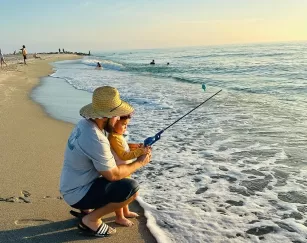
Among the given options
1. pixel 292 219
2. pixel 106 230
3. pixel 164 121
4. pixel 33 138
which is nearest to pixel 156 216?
pixel 106 230

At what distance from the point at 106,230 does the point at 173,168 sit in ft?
6.61

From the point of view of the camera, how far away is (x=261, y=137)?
6.48m

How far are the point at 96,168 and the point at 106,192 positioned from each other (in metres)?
0.29

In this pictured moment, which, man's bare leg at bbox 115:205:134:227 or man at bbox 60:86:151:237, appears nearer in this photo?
man at bbox 60:86:151:237

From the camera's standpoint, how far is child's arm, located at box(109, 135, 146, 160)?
124 inches

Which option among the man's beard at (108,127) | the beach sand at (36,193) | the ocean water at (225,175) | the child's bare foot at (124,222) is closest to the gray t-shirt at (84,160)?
the man's beard at (108,127)

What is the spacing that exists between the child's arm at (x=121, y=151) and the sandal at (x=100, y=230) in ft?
2.17

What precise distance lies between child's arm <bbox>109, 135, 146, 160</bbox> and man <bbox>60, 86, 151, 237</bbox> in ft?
0.22

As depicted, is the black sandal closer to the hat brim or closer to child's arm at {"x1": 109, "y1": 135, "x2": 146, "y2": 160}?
child's arm at {"x1": 109, "y1": 135, "x2": 146, "y2": 160}

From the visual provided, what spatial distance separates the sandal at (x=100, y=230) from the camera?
3.12 m

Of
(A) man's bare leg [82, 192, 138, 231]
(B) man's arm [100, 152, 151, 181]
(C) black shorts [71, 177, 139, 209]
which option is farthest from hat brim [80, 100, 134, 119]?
(A) man's bare leg [82, 192, 138, 231]

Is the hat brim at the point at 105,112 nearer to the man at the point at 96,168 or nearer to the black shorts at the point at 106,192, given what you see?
the man at the point at 96,168

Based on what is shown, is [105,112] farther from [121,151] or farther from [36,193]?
[36,193]

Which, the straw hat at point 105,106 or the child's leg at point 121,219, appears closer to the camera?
the straw hat at point 105,106
